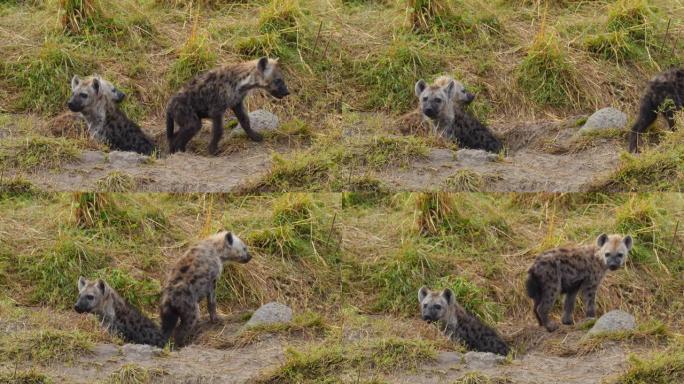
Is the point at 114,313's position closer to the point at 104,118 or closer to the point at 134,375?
the point at 134,375

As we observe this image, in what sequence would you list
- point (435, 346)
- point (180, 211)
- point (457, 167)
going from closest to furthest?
point (435, 346) < point (457, 167) < point (180, 211)

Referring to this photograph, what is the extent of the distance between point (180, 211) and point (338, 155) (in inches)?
61.7

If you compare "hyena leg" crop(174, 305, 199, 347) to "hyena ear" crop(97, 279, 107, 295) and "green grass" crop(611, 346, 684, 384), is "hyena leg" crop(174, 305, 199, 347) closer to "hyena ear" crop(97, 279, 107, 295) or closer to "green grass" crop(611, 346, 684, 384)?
"hyena ear" crop(97, 279, 107, 295)

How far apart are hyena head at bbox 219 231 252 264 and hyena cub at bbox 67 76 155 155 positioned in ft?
3.04

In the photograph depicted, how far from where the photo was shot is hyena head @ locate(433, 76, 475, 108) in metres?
13.6

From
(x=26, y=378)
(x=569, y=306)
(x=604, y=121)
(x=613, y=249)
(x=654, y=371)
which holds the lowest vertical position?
(x=569, y=306)

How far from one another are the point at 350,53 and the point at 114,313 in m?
3.14

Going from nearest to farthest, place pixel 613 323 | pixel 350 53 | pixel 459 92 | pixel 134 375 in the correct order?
pixel 134 375
pixel 613 323
pixel 459 92
pixel 350 53

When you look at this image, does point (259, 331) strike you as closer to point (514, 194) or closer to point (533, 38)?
point (514, 194)

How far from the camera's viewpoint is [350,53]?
14.2m

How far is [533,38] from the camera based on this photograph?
14.4m

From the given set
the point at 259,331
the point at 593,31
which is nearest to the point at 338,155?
the point at 259,331

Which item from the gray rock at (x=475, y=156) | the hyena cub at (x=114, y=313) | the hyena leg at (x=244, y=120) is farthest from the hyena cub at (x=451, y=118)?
the hyena cub at (x=114, y=313)

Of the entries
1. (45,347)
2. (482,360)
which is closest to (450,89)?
(482,360)
